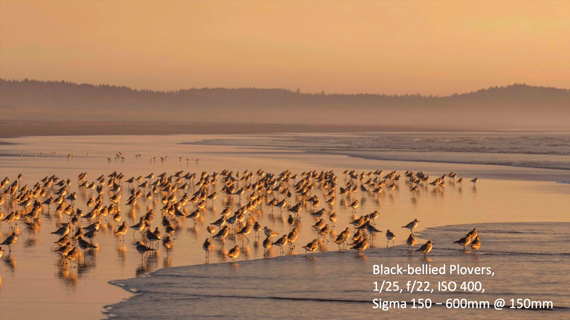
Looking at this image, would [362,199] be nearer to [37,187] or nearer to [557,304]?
[37,187]

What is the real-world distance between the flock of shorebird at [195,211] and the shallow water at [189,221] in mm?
261

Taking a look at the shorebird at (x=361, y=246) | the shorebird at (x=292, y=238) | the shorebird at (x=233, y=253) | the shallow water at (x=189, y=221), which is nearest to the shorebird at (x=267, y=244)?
the shallow water at (x=189, y=221)

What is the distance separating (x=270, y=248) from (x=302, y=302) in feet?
18.9

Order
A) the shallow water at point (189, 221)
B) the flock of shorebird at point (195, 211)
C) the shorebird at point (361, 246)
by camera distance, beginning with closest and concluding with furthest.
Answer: the shallow water at point (189, 221) → the shorebird at point (361, 246) → the flock of shorebird at point (195, 211)

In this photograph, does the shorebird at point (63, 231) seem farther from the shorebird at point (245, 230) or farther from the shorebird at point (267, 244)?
the shorebird at point (267, 244)

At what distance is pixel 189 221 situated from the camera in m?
25.5

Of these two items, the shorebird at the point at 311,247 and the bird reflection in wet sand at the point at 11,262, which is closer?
the bird reflection in wet sand at the point at 11,262

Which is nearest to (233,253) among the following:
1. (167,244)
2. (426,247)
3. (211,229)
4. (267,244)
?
(267,244)

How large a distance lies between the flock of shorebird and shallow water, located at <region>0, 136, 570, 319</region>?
0.26 metres

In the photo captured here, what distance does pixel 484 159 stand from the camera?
59.7 m

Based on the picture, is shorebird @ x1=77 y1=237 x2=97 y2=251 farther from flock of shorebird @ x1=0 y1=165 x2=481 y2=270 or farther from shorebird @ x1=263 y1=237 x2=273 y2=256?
shorebird @ x1=263 y1=237 x2=273 y2=256

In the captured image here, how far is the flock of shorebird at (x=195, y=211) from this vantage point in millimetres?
20156

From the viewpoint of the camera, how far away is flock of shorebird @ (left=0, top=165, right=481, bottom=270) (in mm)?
20156

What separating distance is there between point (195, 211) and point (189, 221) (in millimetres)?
349
